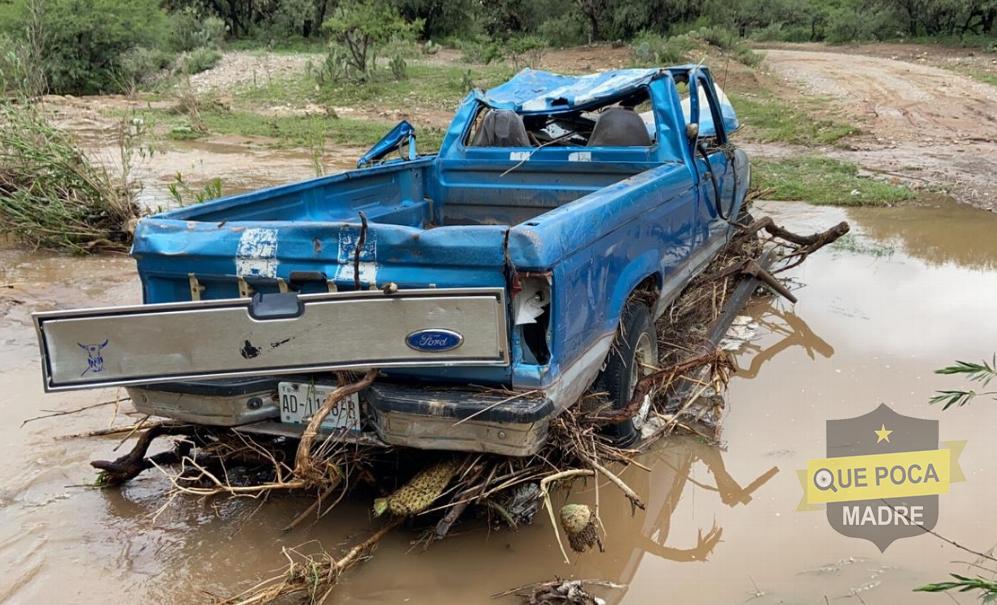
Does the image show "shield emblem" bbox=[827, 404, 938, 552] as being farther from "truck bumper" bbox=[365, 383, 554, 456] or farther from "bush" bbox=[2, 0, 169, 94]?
"bush" bbox=[2, 0, 169, 94]

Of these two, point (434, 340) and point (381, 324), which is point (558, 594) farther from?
point (381, 324)

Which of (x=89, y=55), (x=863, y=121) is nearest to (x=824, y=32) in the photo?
(x=863, y=121)

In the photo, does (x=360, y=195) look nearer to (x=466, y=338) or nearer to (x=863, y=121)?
(x=466, y=338)

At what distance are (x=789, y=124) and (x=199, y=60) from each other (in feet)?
69.5

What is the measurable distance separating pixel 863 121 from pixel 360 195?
1251 centimetres

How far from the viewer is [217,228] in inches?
127

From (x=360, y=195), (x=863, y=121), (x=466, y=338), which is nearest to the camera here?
(x=466, y=338)

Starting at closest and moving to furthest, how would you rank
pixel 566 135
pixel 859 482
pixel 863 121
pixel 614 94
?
pixel 859 482 < pixel 614 94 < pixel 566 135 < pixel 863 121

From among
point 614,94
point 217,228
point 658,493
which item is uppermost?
point 614,94

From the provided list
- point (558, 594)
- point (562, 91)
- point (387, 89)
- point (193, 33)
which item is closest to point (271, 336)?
point (558, 594)

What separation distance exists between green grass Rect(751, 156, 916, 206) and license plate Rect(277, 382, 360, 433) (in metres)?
6.64

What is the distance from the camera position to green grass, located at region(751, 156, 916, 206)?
9.33 meters

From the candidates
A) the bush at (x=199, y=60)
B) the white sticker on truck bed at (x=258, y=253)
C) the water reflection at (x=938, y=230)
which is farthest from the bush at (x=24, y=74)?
the bush at (x=199, y=60)

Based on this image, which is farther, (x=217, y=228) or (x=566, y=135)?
(x=566, y=135)
